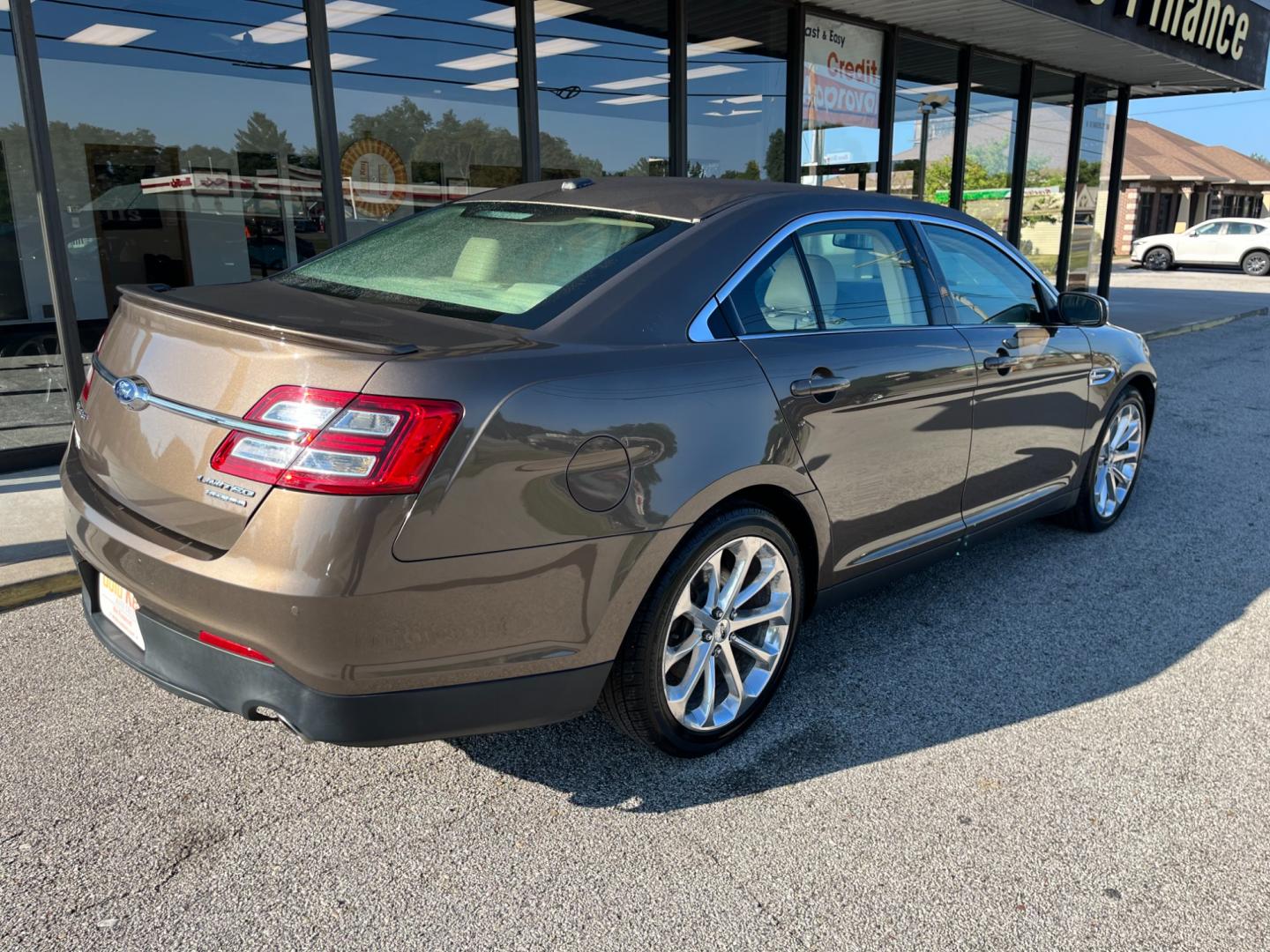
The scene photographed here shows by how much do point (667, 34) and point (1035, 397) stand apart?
5.84 meters

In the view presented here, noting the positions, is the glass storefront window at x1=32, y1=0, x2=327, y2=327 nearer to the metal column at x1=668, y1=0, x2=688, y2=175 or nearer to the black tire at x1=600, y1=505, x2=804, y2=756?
the metal column at x1=668, y1=0, x2=688, y2=175

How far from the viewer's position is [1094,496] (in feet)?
15.6

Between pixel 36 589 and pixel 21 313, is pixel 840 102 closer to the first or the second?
pixel 21 313

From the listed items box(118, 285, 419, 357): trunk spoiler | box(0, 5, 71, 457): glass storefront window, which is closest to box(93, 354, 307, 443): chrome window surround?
box(118, 285, 419, 357): trunk spoiler

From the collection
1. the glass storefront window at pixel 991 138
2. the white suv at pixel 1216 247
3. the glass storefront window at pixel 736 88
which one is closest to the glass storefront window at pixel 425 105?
the glass storefront window at pixel 736 88

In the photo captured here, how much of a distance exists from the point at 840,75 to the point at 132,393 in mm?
9101

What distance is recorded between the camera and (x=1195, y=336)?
45.0ft

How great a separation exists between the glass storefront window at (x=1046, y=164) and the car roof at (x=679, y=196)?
10.7m

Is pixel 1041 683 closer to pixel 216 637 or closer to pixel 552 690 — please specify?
pixel 552 690

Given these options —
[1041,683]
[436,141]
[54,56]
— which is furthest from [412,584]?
[54,56]

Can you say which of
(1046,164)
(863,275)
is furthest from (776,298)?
(1046,164)

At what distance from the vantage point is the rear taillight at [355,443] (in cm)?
207

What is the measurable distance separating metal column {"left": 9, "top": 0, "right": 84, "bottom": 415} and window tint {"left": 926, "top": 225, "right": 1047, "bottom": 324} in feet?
13.8

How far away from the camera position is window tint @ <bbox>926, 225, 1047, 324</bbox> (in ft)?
12.4
